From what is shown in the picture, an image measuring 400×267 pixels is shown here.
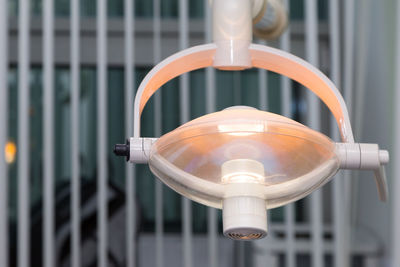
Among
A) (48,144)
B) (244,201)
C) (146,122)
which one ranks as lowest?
(244,201)

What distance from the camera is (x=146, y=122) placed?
81.2 inches

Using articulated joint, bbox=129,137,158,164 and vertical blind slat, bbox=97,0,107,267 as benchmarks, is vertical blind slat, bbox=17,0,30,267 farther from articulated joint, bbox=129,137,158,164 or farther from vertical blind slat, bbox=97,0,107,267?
articulated joint, bbox=129,137,158,164

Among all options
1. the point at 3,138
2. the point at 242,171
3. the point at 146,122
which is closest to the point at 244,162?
the point at 242,171

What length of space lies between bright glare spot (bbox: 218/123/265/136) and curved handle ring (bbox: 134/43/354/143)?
0.09m

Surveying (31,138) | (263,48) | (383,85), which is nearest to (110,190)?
(31,138)

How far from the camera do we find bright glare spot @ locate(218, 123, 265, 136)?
342mm

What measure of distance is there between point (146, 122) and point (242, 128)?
174 cm

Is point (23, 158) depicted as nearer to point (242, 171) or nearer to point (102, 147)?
point (102, 147)

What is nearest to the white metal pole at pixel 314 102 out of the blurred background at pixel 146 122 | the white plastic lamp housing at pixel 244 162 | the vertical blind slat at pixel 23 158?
the blurred background at pixel 146 122

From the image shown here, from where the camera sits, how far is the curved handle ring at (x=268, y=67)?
417 mm

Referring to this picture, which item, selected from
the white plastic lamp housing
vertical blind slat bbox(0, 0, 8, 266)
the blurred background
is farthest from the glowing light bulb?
vertical blind slat bbox(0, 0, 8, 266)

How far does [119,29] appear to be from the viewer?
159 cm

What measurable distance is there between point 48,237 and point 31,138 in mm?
1074

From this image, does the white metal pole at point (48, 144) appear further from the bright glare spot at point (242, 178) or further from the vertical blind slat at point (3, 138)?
the bright glare spot at point (242, 178)
